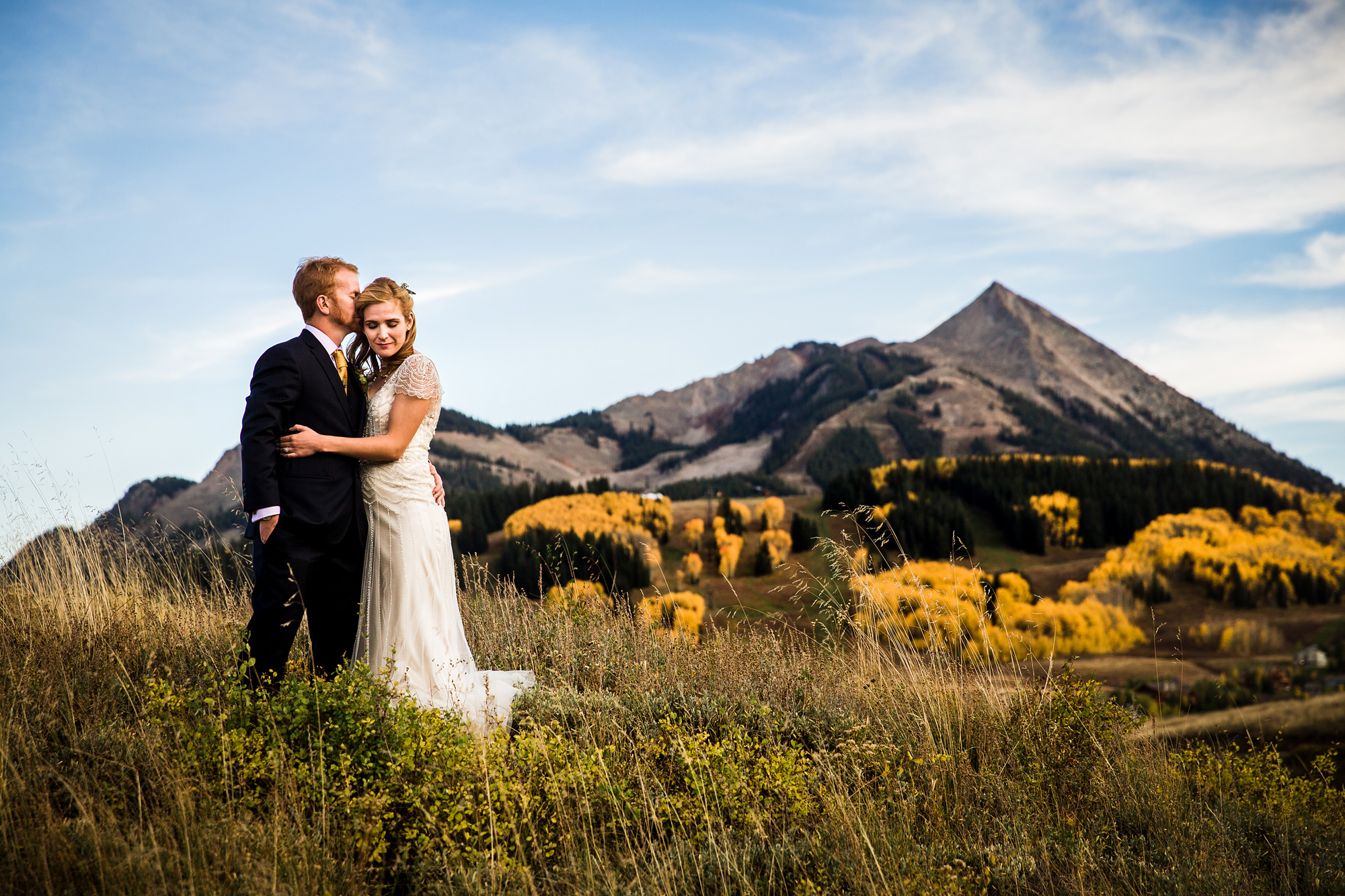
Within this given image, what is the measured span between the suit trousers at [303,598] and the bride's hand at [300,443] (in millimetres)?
427

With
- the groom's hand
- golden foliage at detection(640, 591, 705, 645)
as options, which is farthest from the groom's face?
golden foliage at detection(640, 591, 705, 645)

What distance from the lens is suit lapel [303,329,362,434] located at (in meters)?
A: 4.10

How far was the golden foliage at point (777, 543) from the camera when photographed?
40.1 m

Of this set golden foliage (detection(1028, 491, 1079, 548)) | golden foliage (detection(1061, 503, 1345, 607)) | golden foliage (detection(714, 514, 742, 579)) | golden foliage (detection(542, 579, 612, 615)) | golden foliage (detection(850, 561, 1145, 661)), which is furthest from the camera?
golden foliage (detection(1028, 491, 1079, 548))

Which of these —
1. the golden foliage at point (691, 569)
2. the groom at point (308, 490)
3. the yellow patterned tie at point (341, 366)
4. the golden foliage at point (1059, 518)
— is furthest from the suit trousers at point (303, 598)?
the golden foliage at point (1059, 518)

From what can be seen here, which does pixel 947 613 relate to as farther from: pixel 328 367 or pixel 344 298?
pixel 344 298

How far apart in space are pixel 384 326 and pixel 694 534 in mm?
43631

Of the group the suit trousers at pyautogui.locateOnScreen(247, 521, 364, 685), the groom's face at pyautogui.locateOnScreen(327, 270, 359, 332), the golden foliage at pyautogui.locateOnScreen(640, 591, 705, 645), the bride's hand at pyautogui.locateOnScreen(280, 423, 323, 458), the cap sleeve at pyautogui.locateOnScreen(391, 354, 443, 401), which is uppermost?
the groom's face at pyautogui.locateOnScreen(327, 270, 359, 332)

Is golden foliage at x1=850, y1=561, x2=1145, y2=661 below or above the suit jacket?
below

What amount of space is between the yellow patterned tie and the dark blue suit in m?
0.05

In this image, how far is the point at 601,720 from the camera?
4379mm

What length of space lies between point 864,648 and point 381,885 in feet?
13.9

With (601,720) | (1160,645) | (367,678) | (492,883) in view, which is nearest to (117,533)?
(367,678)

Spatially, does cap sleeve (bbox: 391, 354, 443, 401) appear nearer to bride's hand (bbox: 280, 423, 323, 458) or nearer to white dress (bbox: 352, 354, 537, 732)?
white dress (bbox: 352, 354, 537, 732)
